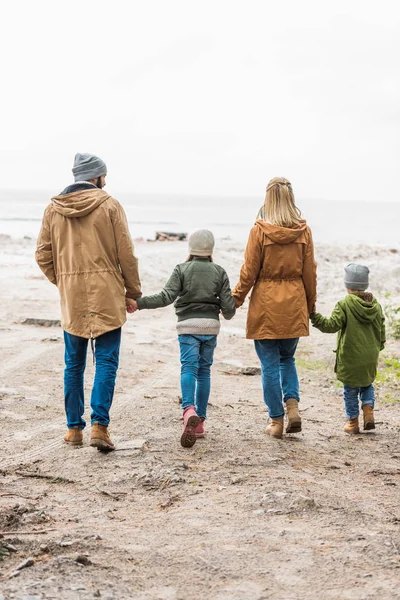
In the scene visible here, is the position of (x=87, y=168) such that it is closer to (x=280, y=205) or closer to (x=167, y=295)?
(x=167, y=295)

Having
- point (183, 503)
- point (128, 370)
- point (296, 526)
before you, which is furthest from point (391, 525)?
point (128, 370)

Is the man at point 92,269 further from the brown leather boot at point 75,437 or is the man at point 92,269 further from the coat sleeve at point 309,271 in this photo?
the coat sleeve at point 309,271

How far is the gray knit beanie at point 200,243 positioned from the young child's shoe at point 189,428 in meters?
1.24

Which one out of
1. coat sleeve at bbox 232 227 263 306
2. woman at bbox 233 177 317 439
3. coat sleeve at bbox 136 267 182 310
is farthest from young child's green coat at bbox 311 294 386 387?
coat sleeve at bbox 136 267 182 310

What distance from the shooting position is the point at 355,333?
6387 mm

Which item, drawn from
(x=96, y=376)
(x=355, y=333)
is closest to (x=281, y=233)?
(x=355, y=333)

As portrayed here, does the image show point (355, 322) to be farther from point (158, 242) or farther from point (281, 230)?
point (158, 242)

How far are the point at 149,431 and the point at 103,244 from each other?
5.41ft

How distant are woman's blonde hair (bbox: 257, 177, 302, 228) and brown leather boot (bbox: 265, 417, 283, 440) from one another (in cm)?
159

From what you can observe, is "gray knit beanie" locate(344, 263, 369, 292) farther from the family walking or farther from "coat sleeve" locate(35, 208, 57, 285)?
"coat sleeve" locate(35, 208, 57, 285)

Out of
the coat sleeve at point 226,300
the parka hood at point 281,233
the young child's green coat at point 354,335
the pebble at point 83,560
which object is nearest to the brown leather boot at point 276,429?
the young child's green coat at point 354,335

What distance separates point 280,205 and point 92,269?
5.24 feet

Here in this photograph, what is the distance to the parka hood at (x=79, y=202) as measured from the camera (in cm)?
548

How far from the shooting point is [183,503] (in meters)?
4.46
